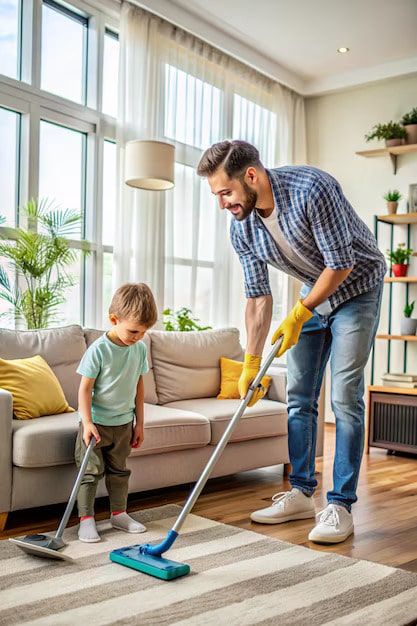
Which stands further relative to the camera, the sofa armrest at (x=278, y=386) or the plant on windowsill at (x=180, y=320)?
the plant on windowsill at (x=180, y=320)

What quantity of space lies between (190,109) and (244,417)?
2662 mm

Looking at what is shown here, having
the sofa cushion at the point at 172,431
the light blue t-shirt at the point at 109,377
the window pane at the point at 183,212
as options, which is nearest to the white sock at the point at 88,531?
the light blue t-shirt at the point at 109,377

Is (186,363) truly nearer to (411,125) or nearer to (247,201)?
(247,201)

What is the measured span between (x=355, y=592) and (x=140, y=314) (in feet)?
3.67

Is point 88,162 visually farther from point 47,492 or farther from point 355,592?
point 355,592

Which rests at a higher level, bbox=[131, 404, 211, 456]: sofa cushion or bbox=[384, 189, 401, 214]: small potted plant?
bbox=[384, 189, 401, 214]: small potted plant

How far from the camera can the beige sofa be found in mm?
2609

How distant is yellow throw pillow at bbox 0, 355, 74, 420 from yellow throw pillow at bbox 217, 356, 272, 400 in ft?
3.47

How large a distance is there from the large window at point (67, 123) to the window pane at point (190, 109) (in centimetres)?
42

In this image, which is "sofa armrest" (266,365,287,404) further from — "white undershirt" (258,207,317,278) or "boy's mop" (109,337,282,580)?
"boy's mop" (109,337,282,580)

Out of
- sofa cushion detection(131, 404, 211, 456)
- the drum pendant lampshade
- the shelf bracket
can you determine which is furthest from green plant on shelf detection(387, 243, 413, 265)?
sofa cushion detection(131, 404, 211, 456)

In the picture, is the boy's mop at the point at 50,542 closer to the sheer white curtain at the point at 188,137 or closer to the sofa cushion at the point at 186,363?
the sofa cushion at the point at 186,363

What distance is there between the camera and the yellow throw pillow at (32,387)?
2.87m

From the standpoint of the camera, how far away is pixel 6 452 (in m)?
2.57
